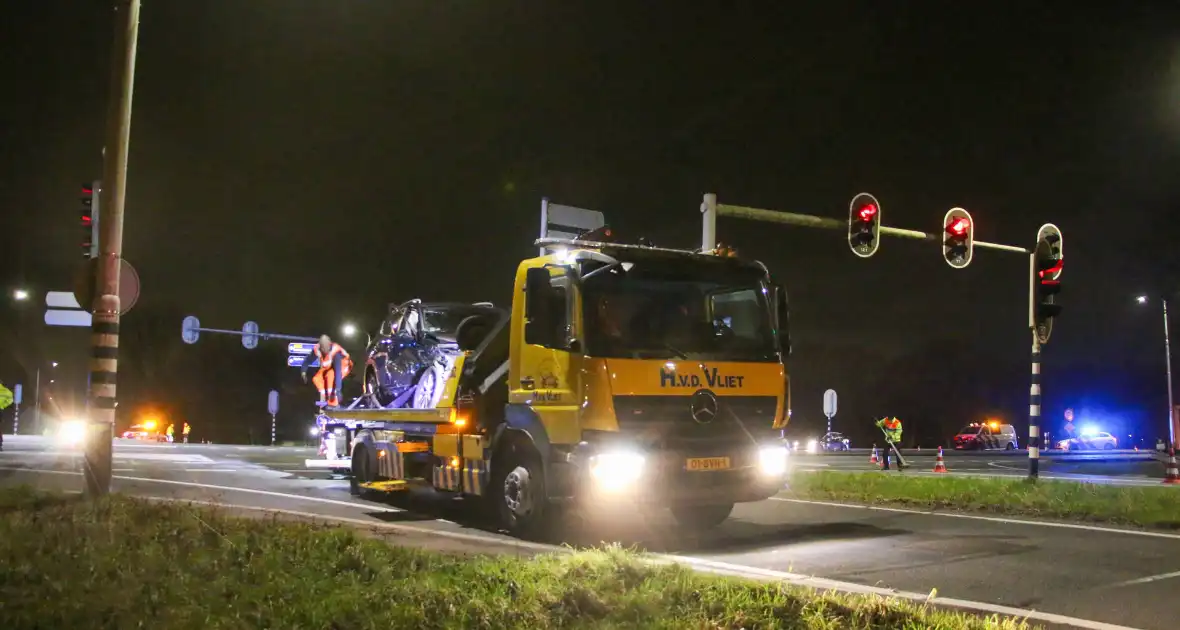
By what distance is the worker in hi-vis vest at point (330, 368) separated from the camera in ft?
59.7

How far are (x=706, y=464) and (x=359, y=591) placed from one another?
4303 millimetres

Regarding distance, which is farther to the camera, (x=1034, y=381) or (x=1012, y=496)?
(x=1034, y=381)

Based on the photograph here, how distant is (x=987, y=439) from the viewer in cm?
4934

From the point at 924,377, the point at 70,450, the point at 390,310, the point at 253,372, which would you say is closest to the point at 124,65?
the point at 390,310

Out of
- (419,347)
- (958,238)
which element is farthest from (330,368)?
(958,238)

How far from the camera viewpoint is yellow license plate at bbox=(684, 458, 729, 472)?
942cm

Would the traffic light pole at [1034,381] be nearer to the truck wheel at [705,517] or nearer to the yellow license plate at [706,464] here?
the truck wheel at [705,517]

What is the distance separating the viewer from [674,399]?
9398 mm

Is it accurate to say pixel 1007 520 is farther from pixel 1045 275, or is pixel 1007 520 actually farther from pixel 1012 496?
pixel 1045 275

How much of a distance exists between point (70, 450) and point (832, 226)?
20979mm

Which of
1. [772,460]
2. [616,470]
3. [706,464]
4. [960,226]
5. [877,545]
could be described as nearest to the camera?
[616,470]

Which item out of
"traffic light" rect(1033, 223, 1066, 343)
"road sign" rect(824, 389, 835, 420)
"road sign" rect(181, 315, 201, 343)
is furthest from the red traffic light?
"road sign" rect(181, 315, 201, 343)

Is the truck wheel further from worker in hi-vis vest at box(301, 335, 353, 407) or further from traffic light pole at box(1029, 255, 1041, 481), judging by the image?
worker in hi-vis vest at box(301, 335, 353, 407)

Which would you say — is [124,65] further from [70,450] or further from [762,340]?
[70,450]
